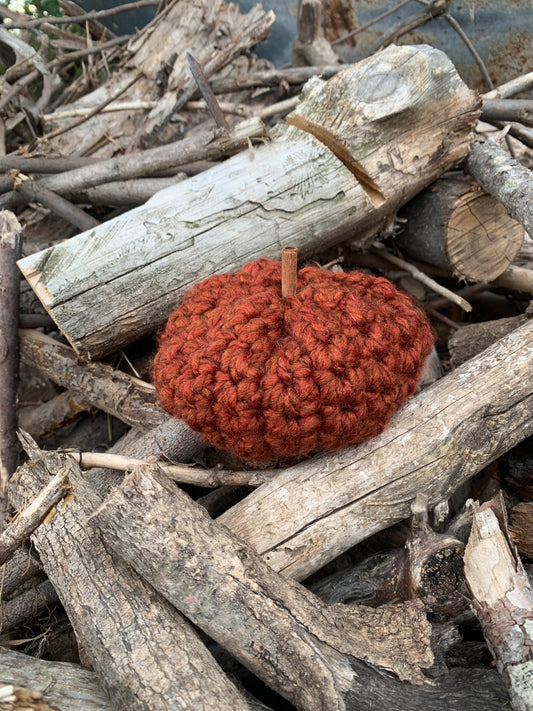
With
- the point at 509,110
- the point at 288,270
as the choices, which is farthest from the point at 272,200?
the point at 509,110

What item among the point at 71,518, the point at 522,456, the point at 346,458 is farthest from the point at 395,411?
the point at 71,518

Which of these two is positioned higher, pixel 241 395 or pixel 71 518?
pixel 241 395

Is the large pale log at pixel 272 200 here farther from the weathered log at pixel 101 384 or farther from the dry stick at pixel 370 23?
the dry stick at pixel 370 23

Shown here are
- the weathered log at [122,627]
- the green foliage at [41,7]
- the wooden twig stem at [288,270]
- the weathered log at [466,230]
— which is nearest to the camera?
the weathered log at [122,627]

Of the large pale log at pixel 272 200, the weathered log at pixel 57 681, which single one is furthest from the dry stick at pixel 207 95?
the weathered log at pixel 57 681

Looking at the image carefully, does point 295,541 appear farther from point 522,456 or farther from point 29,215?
point 29,215

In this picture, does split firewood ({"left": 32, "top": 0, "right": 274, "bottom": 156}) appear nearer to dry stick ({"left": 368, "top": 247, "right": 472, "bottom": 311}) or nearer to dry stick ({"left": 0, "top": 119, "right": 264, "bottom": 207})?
dry stick ({"left": 0, "top": 119, "right": 264, "bottom": 207})
